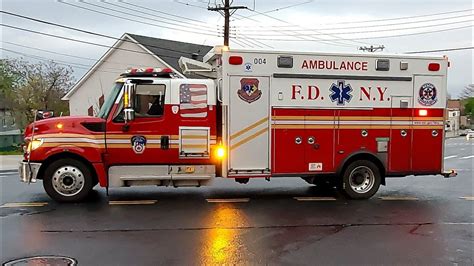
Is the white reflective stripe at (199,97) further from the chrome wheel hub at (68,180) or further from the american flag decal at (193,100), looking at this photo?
the chrome wheel hub at (68,180)

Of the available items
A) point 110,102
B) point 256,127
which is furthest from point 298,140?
point 110,102

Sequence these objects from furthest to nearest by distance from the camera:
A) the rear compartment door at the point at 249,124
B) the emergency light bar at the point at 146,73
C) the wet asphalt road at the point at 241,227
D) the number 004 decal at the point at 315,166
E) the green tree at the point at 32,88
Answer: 1. the green tree at the point at 32,88
2. the number 004 decal at the point at 315,166
3. the emergency light bar at the point at 146,73
4. the rear compartment door at the point at 249,124
5. the wet asphalt road at the point at 241,227

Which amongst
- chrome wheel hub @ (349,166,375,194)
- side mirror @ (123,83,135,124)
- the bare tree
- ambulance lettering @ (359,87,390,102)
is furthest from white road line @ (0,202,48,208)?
the bare tree

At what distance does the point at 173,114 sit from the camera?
373 inches

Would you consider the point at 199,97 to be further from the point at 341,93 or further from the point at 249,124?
→ the point at 341,93

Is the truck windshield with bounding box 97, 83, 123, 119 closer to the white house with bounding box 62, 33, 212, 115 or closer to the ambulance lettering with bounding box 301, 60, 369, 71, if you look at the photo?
the ambulance lettering with bounding box 301, 60, 369, 71

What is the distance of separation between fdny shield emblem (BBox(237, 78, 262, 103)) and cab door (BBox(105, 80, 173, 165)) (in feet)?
4.77

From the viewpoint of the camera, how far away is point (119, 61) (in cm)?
3753

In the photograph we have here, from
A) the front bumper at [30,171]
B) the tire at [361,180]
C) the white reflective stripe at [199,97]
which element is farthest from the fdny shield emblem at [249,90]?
the front bumper at [30,171]

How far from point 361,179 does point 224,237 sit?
4.38 m

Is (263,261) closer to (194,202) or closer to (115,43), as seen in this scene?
(194,202)

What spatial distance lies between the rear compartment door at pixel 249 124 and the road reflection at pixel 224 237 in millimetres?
1002

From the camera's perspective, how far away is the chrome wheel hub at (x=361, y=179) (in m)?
10.2

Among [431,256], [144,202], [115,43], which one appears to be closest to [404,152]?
[431,256]
